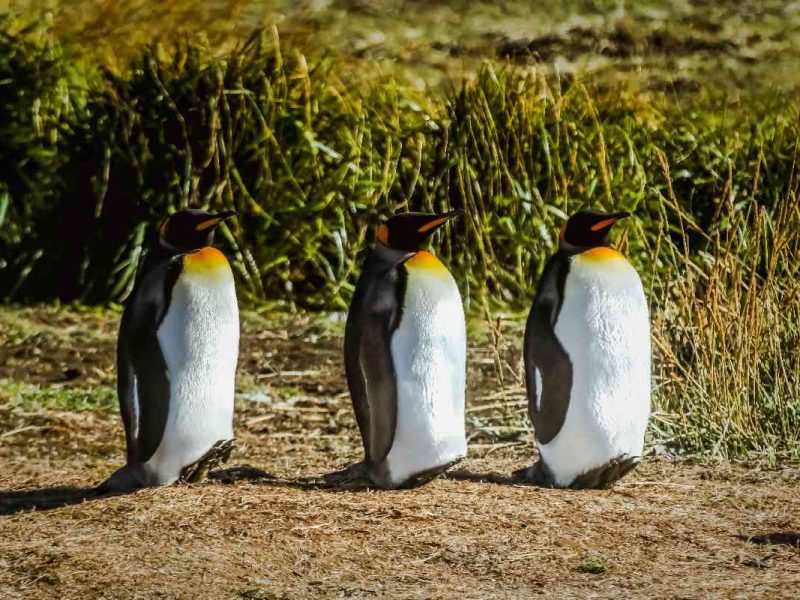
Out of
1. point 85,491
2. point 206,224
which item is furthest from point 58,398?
point 206,224

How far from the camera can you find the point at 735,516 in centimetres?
513

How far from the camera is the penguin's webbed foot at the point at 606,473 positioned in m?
5.37

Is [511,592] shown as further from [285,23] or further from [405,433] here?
[285,23]

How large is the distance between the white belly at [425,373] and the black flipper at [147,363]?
0.76 m

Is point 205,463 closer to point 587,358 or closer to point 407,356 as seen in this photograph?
point 407,356

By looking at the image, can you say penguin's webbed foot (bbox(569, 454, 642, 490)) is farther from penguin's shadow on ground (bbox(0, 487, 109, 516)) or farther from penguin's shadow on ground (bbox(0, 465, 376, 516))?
penguin's shadow on ground (bbox(0, 487, 109, 516))

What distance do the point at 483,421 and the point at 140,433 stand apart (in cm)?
236

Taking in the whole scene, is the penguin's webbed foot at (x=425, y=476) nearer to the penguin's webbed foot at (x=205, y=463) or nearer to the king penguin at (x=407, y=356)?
the king penguin at (x=407, y=356)

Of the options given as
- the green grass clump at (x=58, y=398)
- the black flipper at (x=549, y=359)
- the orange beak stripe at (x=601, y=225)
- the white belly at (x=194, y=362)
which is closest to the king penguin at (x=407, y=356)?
the black flipper at (x=549, y=359)

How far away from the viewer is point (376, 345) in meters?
5.12

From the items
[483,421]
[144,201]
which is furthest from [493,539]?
[144,201]

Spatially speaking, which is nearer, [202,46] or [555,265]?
[555,265]

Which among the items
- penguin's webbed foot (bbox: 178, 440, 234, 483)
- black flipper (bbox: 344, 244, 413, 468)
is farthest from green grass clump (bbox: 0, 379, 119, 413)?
black flipper (bbox: 344, 244, 413, 468)

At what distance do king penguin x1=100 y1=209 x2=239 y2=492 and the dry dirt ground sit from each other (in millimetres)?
146
